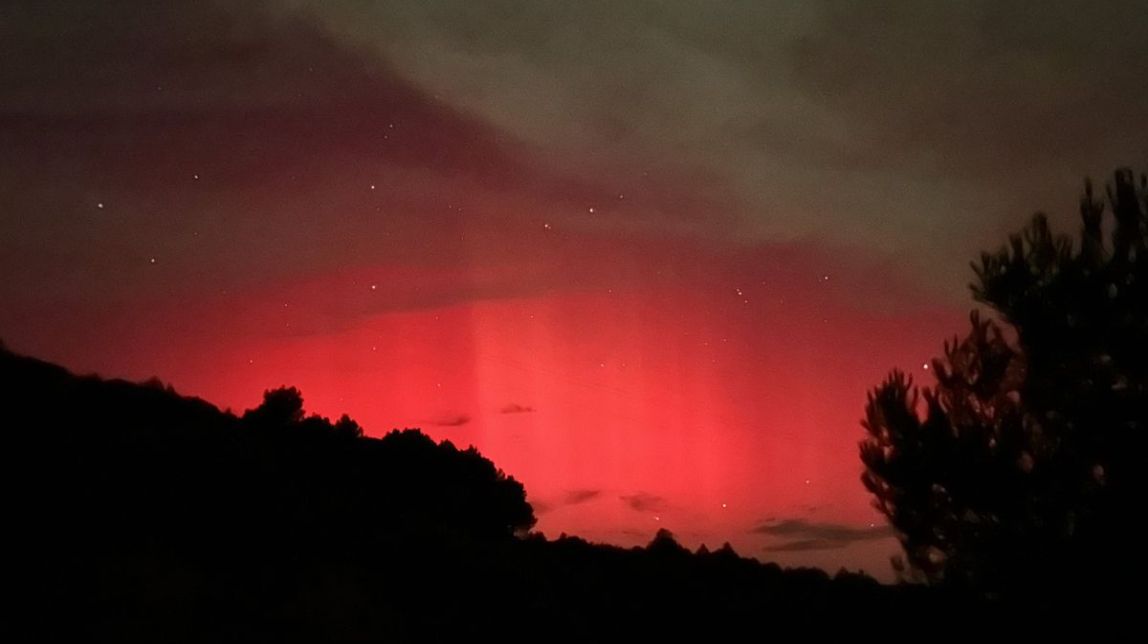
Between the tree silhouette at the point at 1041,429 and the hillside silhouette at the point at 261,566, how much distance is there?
269cm

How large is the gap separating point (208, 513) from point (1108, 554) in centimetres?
1569

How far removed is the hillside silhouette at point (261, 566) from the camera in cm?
1181

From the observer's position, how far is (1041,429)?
77.5 ft

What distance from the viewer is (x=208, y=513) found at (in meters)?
14.0

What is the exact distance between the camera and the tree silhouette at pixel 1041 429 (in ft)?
71.4

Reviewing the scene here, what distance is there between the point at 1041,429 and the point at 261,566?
1626 centimetres

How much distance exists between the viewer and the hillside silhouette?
38.8 ft

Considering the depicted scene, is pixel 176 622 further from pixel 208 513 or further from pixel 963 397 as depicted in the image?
pixel 963 397

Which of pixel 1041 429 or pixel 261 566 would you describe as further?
pixel 1041 429

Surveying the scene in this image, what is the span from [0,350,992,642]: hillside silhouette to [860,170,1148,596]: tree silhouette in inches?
106

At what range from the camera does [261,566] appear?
1348 centimetres

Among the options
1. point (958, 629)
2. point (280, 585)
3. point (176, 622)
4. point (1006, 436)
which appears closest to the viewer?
point (176, 622)

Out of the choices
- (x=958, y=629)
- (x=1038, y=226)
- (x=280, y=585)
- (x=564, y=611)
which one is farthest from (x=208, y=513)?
(x=1038, y=226)

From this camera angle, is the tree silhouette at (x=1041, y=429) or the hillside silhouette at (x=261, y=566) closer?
the hillside silhouette at (x=261, y=566)
